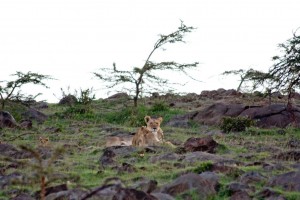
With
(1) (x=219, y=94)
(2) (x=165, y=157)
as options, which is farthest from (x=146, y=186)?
(1) (x=219, y=94)

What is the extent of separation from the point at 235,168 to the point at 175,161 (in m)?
2.31

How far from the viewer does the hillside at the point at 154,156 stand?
1098 cm

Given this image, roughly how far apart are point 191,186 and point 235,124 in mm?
12830

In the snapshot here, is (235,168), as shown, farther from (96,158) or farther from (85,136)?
(85,136)

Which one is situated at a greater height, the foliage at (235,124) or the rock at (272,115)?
the rock at (272,115)

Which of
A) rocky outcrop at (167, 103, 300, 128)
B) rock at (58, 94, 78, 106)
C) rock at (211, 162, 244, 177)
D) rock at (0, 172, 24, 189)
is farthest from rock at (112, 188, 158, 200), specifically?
rock at (58, 94, 78, 106)

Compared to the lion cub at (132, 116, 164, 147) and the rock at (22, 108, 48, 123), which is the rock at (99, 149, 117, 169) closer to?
the lion cub at (132, 116, 164, 147)

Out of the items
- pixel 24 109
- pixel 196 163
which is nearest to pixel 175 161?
pixel 196 163

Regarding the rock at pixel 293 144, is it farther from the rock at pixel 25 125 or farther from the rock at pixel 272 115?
the rock at pixel 25 125

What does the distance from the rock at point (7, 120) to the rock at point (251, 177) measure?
14.4m

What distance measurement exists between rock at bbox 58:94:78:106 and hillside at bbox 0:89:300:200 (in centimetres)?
24

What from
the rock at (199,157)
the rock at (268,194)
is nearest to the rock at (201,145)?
the rock at (199,157)

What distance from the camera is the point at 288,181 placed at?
11781 millimetres

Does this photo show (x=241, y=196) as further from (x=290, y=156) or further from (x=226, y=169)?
(x=290, y=156)
